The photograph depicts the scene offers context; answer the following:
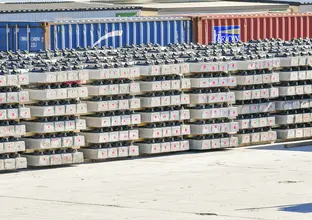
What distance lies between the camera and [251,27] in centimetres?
3822

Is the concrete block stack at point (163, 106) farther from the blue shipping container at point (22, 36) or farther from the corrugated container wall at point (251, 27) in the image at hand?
the corrugated container wall at point (251, 27)

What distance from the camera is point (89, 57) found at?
24.6m

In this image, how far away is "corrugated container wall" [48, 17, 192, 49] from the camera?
32.9 meters

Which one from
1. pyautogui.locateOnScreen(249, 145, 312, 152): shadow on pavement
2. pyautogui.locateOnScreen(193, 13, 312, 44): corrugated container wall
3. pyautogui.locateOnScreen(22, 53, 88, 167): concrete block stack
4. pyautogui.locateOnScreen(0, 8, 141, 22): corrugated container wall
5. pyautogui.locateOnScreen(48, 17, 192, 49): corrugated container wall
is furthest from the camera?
pyautogui.locateOnScreen(0, 8, 141, 22): corrugated container wall

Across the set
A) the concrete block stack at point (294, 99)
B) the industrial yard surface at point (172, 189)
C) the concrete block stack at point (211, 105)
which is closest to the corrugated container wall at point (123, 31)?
the concrete block stack at point (294, 99)

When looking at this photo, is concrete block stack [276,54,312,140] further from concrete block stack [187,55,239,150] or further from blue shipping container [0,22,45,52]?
blue shipping container [0,22,45,52]

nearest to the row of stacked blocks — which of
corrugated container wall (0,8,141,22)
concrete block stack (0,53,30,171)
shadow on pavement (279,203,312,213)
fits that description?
concrete block stack (0,53,30,171)

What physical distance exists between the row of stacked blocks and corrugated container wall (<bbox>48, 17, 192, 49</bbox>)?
7749 mm

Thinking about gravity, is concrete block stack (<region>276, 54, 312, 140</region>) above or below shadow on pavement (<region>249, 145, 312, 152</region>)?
above

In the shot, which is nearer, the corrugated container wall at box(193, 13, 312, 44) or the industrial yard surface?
the industrial yard surface

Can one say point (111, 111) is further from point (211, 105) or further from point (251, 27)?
point (251, 27)

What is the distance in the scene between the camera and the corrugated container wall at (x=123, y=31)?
32875 mm

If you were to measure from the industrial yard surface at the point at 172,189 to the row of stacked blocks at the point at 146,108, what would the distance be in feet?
1.50

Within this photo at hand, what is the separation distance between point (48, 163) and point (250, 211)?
612 cm
